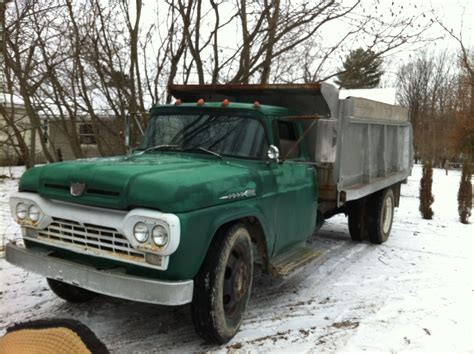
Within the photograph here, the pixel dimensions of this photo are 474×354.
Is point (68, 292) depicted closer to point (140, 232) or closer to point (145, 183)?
point (140, 232)

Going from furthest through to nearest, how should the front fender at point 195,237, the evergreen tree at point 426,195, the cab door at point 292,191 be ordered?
the evergreen tree at point 426,195, the cab door at point 292,191, the front fender at point 195,237

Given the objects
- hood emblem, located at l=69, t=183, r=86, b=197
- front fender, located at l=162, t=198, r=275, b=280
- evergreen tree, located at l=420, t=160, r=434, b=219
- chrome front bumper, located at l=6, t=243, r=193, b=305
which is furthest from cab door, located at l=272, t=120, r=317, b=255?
evergreen tree, located at l=420, t=160, r=434, b=219

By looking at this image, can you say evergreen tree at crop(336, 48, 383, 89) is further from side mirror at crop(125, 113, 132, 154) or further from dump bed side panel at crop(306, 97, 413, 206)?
side mirror at crop(125, 113, 132, 154)

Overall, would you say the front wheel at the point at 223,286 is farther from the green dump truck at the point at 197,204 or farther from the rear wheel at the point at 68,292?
the rear wheel at the point at 68,292

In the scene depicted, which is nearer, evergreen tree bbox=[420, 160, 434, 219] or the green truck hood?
the green truck hood

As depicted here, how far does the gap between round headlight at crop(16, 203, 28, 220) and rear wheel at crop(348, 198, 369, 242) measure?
213 inches

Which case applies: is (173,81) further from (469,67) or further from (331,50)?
(469,67)

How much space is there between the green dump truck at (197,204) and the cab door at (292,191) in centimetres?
2

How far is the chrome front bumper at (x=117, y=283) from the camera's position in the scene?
336 centimetres

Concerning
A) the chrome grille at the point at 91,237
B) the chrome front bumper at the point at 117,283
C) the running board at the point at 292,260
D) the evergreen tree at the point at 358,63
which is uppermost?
the evergreen tree at the point at 358,63

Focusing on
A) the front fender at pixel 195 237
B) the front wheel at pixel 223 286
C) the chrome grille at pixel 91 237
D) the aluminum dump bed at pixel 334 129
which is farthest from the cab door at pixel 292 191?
the chrome grille at pixel 91 237

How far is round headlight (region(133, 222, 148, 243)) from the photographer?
3350 mm

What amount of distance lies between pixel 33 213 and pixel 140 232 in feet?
3.96

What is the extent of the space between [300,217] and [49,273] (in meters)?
2.70
